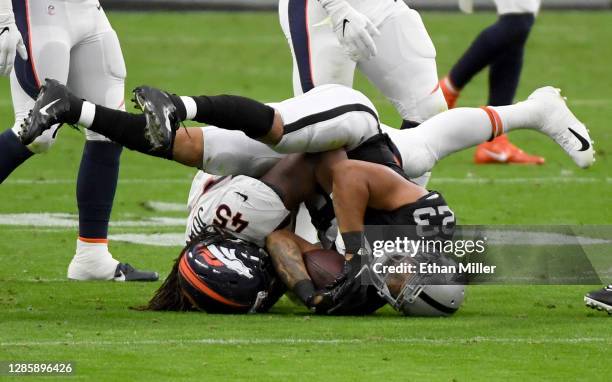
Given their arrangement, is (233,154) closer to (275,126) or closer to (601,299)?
(275,126)

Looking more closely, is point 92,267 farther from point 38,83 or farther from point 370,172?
point 370,172

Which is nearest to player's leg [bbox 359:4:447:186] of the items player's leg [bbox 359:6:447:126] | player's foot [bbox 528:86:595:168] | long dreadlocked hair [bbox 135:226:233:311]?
player's leg [bbox 359:6:447:126]

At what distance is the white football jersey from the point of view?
5598mm

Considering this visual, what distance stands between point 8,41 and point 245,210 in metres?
1.07

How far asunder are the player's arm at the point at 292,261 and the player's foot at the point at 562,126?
1.30 meters

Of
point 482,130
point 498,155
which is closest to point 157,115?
point 482,130

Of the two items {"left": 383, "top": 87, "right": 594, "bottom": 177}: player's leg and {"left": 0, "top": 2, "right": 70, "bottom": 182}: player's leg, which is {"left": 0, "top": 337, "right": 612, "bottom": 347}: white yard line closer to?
{"left": 383, "top": 87, "right": 594, "bottom": 177}: player's leg

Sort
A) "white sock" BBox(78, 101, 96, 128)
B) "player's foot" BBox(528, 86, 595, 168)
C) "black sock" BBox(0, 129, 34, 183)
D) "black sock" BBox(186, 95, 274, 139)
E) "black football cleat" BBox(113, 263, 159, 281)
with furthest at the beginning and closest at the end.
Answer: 1. "player's foot" BBox(528, 86, 595, 168)
2. "black football cleat" BBox(113, 263, 159, 281)
3. "black sock" BBox(0, 129, 34, 183)
4. "black sock" BBox(186, 95, 274, 139)
5. "white sock" BBox(78, 101, 96, 128)

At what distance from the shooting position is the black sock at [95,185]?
20.6ft

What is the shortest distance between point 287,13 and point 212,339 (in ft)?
6.49

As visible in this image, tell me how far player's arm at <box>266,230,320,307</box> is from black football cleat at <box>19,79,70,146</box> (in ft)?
3.02

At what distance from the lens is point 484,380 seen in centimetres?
432

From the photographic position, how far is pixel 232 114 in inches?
210

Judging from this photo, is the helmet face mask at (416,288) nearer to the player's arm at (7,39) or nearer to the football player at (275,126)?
the football player at (275,126)
